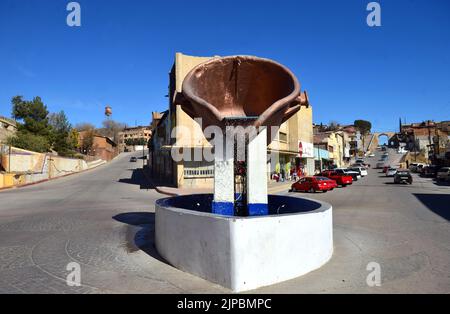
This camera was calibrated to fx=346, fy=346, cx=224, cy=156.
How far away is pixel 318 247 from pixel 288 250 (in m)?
0.93

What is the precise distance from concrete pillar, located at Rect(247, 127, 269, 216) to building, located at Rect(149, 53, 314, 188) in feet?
38.2

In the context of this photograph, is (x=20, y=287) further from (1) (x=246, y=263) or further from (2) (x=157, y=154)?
(2) (x=157, y=154)

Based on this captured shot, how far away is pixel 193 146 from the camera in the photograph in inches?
1098

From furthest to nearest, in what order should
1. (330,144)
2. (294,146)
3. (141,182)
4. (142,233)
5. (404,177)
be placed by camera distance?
1. (330,144)
2. (294,146)
3. (141,182)
4. (404,177)
5. (142,233)

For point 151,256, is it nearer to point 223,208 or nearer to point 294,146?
point 223,208

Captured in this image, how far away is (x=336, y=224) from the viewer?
434 inches

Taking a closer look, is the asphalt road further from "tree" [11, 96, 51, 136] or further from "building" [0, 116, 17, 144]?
"building" [0, 116, 17, 144]

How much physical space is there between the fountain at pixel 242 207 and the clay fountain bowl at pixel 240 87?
25mm

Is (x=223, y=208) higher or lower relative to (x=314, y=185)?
higher

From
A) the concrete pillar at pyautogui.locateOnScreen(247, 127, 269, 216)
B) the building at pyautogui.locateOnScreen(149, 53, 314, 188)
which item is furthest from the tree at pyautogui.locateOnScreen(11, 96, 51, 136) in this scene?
the concrete pillar at pyautogui.locateOnScreen(247, 127, 269, 216)

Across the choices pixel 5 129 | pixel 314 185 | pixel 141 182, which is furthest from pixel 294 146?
pixel 5 129

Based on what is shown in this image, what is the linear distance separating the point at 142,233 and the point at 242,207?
310 cm

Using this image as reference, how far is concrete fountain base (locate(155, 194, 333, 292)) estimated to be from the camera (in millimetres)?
5188
